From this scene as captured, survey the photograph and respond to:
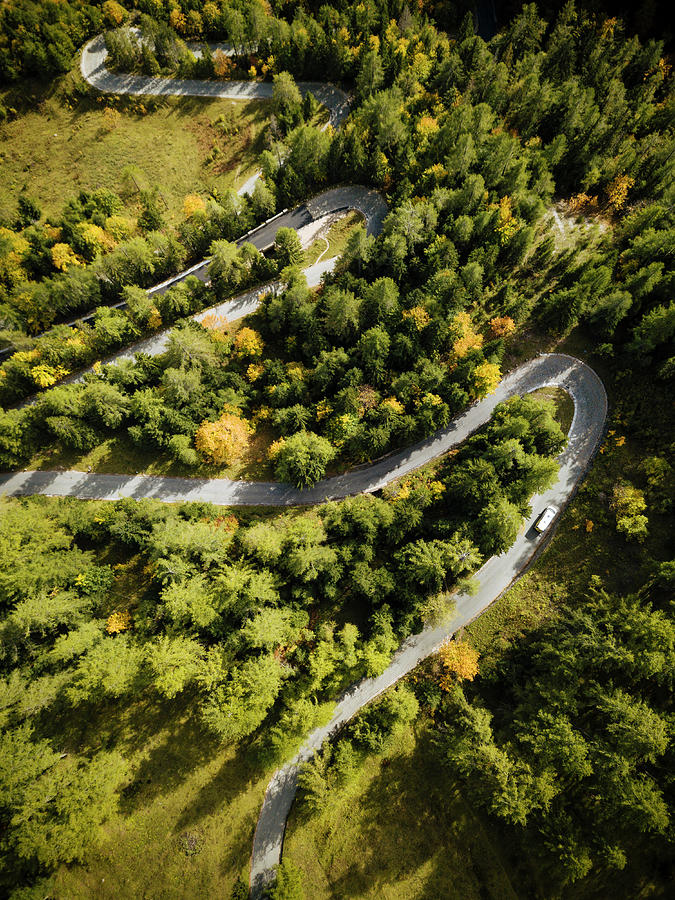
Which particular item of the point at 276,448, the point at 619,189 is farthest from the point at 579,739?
the point at 619,189

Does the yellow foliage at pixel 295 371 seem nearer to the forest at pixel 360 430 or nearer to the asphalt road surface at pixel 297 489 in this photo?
the forest at pixel 360 430

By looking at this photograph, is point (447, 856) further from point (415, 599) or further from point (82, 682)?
point (82, 682)

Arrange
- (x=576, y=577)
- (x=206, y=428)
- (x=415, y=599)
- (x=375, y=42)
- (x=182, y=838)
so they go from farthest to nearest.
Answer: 1. (x=375, y=42)
2. (x=206, y=428)
3. (x=576, y=577)
4. (x=415, y=599)
5. (x=182, y=838)

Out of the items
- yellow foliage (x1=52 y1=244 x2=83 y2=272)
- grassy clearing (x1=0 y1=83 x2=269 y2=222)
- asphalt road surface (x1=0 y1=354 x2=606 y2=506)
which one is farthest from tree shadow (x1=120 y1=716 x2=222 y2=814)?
grassy clearing (x1=0 y1=83 x2=269 y2=222)

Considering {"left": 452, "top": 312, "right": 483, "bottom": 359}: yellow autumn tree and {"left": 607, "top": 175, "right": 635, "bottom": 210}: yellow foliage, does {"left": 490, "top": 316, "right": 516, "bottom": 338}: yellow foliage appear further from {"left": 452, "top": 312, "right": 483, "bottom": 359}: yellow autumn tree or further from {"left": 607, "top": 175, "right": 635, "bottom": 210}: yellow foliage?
{"left": 607, "top": 175, "right": 635, "bottom": 210}: yellow foliage

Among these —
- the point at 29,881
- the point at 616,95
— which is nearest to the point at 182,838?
the point at 29,881

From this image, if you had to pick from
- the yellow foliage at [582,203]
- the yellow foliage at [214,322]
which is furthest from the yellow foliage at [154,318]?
the yellow foliage at [582,203]

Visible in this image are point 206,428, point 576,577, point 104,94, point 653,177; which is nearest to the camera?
point 576,577

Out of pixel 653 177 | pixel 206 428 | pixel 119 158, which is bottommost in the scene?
pixel 206 428

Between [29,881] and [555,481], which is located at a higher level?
[555,481]
